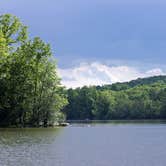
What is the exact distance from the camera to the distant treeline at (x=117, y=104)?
15912 cm

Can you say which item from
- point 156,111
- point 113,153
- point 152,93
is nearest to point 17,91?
point 113,153

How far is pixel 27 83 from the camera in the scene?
7725cm

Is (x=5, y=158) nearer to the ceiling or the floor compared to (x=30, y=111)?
nearer to the floor

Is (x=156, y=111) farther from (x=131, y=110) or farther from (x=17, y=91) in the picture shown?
(x=17, y=91)

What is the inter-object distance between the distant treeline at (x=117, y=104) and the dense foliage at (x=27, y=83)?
79.4 meters

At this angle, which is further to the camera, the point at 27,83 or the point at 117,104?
the point at 117,104

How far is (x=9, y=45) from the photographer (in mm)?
73188

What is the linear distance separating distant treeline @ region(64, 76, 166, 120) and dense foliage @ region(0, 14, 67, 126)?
7939 cm

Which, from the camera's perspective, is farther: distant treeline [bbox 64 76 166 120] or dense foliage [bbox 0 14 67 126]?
distant treeline [bbox 64 76 166 120]

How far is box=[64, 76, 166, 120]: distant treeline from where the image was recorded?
159125mm

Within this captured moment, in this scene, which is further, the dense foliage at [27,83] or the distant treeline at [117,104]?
the distant treeline at [117,104]

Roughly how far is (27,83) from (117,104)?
10103cm

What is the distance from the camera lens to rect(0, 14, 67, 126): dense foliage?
242ft

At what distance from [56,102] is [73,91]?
107 m
